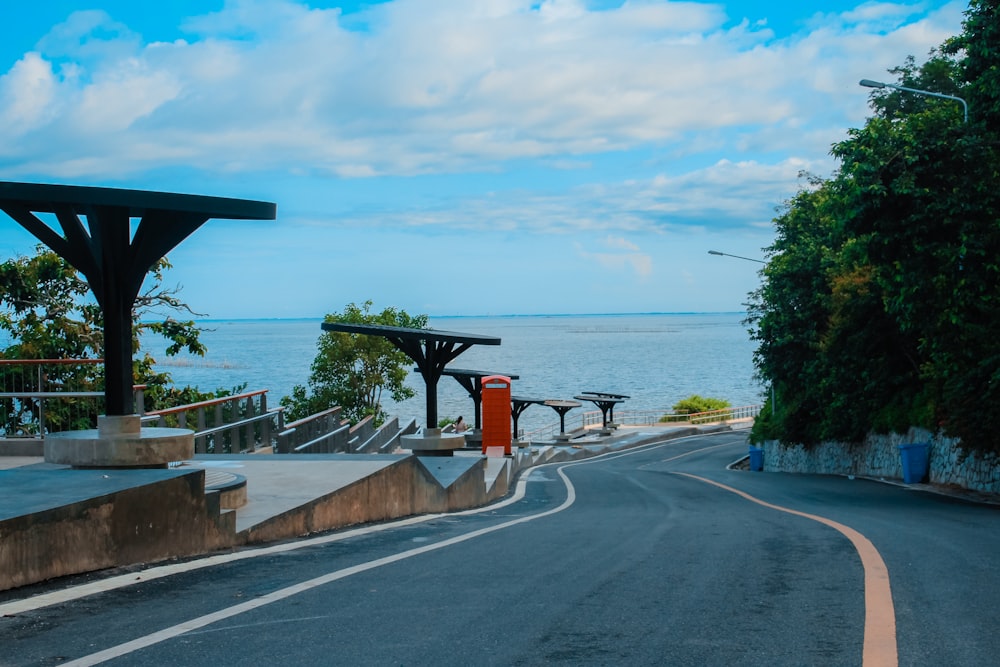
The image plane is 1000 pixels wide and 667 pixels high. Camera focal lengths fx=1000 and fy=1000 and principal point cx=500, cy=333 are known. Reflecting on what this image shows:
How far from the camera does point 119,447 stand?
862 centimetres

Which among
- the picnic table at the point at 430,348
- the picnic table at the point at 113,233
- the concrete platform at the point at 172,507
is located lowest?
the concrete platform at the point at 172,507

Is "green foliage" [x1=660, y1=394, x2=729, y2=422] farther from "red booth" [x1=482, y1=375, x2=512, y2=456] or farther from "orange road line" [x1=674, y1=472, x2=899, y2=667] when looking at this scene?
"orange road line" [x1=674, y1=472, x2=899, y2=667]

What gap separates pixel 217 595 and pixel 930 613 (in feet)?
13.7

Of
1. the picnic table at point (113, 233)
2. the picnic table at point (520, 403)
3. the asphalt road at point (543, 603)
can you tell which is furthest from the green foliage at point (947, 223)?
the picnic table at point (520, 403)

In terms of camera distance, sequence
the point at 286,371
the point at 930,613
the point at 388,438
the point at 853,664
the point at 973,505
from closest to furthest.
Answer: the point at 853,664 < the point at 930,613 < the point at 973,505 < the point at 388,438 < the point at 286,371

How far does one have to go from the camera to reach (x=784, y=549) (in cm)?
870

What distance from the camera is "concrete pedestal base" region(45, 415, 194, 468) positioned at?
8.65m

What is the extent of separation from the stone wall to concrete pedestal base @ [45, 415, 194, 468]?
1650cm

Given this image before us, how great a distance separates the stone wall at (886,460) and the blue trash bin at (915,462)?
17cm

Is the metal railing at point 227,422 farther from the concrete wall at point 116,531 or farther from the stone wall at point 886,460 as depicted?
the stone wall at point 886,460

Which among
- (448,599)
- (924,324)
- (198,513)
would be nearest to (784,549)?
(448,599)

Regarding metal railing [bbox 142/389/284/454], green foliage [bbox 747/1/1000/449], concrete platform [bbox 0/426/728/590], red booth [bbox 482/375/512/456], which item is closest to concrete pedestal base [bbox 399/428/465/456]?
metal railing [bbox 142/389/284/454]

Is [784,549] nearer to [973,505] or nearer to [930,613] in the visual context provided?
[930,613]

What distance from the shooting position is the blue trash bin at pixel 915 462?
80.1ft
